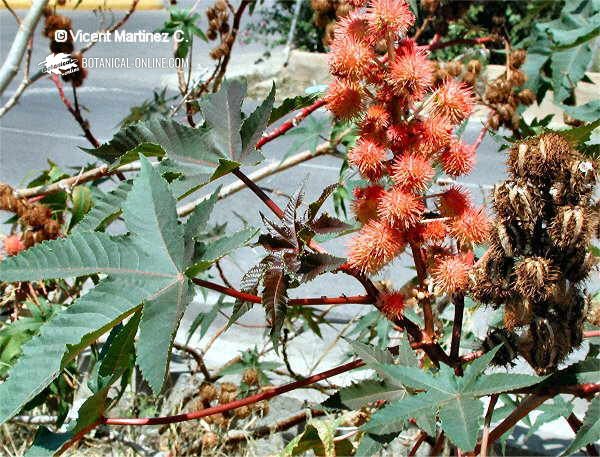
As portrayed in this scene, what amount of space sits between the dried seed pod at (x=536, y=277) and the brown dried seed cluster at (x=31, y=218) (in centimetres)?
113

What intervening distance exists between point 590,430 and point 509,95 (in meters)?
1.11

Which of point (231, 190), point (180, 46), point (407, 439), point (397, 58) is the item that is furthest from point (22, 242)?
point (397, 58)

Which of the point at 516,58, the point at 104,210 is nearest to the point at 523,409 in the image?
the point at 104,210

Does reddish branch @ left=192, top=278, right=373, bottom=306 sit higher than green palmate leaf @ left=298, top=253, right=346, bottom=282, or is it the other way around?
green palmate leaf @ left=298, top=253, right=346, bottom=282

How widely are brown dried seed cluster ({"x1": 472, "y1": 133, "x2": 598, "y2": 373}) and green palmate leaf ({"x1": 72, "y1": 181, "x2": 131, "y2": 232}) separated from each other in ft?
1.37

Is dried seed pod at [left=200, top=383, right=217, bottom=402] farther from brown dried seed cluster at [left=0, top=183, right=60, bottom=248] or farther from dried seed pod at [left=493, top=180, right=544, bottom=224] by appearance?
dried seed pod at [left=493, top=180, right=544, bottom=224]

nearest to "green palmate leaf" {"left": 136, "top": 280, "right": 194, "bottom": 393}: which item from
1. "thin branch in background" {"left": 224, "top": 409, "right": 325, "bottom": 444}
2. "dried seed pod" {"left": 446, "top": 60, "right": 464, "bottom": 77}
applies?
"thin branch in background" {"left": 224, "top": 409, "right": 325, "bottom": 444}

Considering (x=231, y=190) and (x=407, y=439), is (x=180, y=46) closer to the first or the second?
(x=231, y=190)

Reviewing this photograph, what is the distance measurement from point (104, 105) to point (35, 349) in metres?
5.74

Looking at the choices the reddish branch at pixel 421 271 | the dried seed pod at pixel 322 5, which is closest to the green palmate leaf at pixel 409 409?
the reddish branch at pixel 421 271

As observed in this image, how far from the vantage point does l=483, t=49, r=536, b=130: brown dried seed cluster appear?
176 cm

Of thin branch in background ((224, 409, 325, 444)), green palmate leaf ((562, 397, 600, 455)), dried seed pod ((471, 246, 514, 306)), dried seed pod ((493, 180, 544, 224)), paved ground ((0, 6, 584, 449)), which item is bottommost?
paved ground ((0, 6, 584, 449))

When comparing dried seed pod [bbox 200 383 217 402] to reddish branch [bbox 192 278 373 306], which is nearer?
reddish branch [bbox 192 278 373 306]

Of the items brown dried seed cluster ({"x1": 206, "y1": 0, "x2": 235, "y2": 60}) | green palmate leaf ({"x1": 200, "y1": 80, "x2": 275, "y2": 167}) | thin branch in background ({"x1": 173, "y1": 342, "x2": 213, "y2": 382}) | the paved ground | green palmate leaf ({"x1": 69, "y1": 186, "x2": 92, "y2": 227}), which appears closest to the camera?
green palmate leaf ({"x1": 200, "y1": 80, "x2": 275, "y2": 167})
